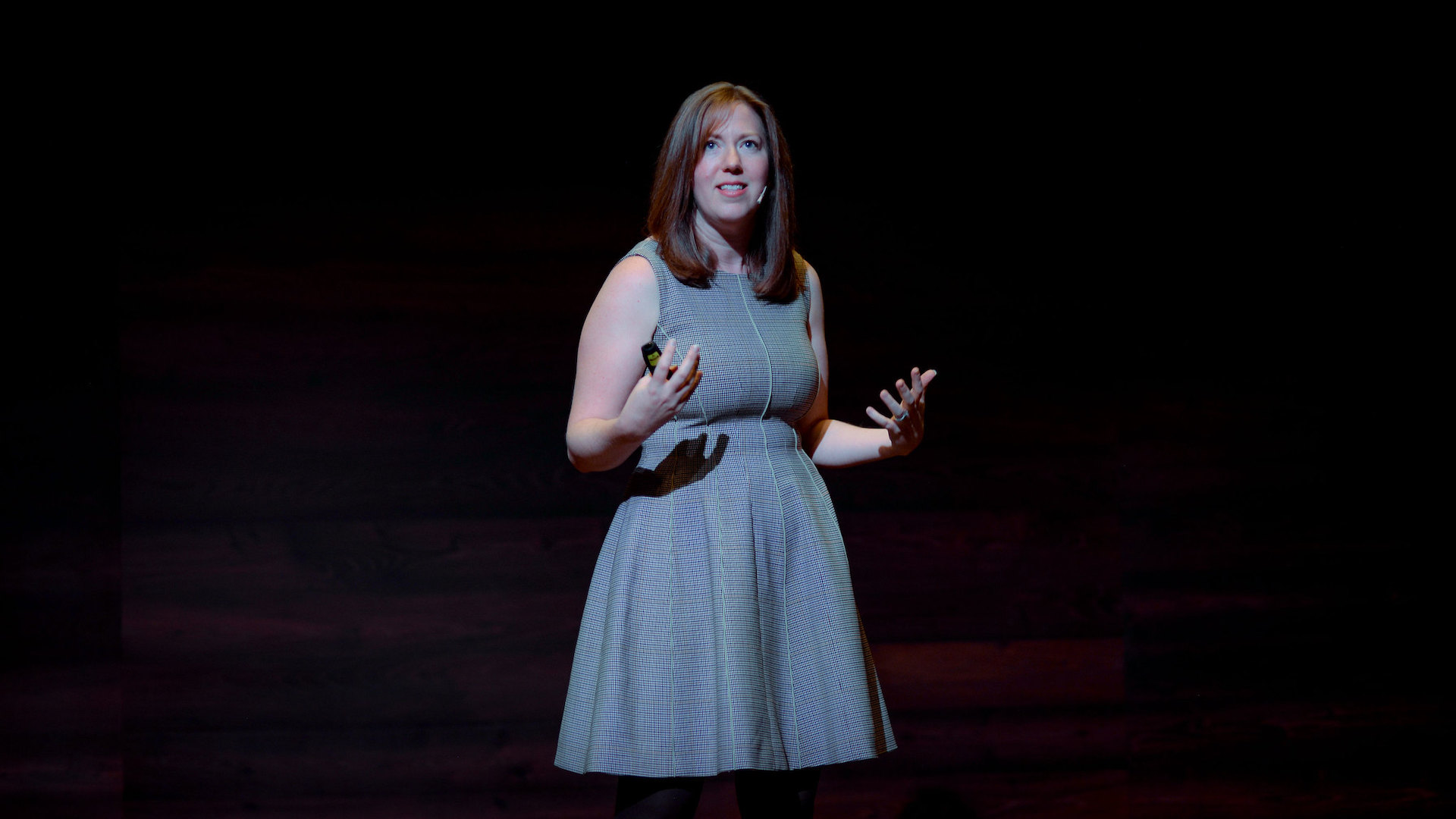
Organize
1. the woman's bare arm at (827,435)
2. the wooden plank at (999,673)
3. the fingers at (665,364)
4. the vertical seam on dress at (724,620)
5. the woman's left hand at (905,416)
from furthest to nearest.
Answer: the wooden plank at (999,673) < the woman's bare arm at (827,435) < the woman's left hand at (905,416) < the vertical seam on dress at (724,620) < the fingers at (665,364)

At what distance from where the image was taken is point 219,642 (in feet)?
8.76

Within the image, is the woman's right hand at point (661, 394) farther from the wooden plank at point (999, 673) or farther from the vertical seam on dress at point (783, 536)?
the wooden plank at point (999, 673)

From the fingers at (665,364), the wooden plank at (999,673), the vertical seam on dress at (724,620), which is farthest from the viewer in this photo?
the wooden plank at (999,673)

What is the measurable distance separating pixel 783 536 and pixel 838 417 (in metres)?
1.12

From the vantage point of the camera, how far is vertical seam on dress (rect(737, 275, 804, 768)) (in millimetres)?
1624

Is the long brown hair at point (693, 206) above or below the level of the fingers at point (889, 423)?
above

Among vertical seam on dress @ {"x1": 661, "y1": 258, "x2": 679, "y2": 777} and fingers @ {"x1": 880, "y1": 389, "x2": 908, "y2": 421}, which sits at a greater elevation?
fingers @ {"x1": 880, "y1": 389, "x2": 908, "y2": 421}

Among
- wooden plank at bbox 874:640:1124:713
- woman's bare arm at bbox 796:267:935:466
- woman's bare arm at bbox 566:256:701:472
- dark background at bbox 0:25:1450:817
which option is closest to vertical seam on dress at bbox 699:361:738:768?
woman's bare arm at bbox 566:256:701:472

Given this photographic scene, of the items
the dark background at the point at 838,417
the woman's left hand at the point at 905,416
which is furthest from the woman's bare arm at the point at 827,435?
the dark background at the point at 838,417

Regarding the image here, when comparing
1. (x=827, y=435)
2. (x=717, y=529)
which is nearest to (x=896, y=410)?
(x=827, y=435)

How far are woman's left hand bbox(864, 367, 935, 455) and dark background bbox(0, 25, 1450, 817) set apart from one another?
1030 mm

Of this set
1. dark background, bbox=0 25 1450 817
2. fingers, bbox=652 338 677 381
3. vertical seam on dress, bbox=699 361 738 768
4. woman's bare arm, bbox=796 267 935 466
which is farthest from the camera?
dark background, bbox=0 25 1450 817

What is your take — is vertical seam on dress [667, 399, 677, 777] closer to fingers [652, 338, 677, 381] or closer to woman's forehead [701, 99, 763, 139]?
fingers [652, 338, 677, 381]

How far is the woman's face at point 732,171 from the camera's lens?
66.5 inches
